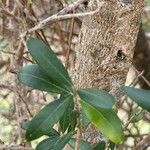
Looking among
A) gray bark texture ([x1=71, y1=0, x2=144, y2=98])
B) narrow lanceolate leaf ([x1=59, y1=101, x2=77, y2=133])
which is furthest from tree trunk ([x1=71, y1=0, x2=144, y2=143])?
narrow lanceolate leaf ([x1=59, y1=101, x2=77, y2=133])

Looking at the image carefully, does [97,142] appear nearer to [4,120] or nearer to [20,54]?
[20,54]

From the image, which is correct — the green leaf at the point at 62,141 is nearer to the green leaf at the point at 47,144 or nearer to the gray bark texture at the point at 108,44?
the green leaf at the point at 47,144

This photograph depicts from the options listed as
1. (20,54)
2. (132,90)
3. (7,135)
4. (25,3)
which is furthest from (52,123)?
(7,135)

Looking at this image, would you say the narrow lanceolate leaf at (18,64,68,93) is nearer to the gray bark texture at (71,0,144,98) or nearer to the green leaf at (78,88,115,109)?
the green leaf at (78,88,115,109)

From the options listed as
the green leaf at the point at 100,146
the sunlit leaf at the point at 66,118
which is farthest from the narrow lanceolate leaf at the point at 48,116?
the green leaf at the point at 100,146

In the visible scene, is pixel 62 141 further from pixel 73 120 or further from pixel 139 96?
pixel 139 96

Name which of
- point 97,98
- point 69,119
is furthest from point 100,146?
point 97,98
